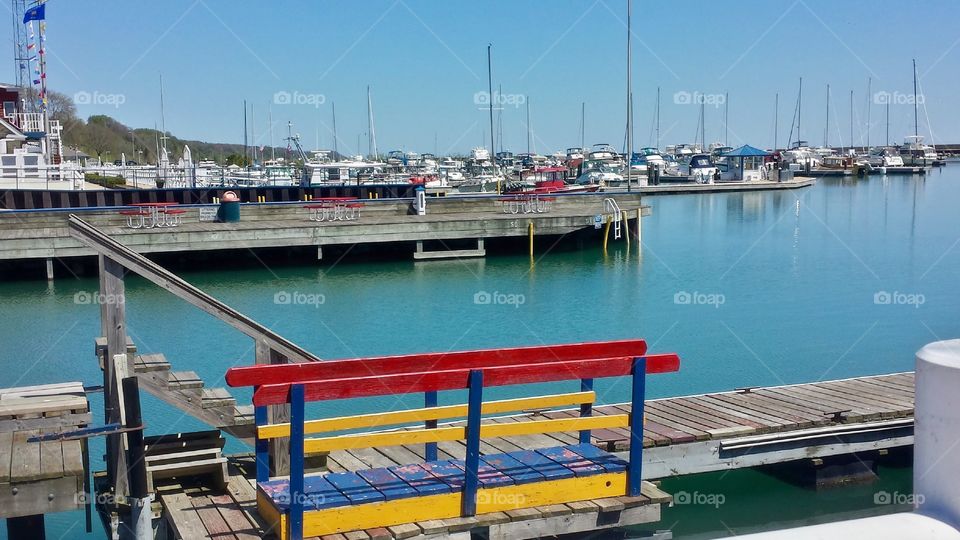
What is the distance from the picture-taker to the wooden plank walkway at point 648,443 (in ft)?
20.9

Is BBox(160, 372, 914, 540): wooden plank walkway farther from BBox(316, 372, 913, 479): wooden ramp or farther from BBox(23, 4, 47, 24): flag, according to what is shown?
BBox(23, 4, 47, 24): flag

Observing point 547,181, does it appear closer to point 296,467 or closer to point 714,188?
point 714,188

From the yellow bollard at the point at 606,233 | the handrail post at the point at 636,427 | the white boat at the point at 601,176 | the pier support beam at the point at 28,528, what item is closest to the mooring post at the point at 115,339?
the pier support beam at the point at 28,528

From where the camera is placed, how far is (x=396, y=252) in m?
34.6

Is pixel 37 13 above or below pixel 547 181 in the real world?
above

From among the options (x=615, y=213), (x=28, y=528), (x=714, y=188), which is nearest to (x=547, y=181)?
(x=714, y=188)

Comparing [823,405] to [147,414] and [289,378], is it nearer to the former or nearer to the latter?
[289,378]

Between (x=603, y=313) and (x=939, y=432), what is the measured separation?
20.8 m

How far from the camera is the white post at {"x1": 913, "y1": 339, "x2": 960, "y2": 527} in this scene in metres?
2.90

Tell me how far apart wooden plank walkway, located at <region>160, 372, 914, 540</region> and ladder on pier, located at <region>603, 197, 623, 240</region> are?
985 inches

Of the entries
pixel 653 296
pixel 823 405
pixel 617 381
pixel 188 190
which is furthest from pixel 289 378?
pixel 188 190

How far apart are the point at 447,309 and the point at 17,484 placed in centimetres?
1792

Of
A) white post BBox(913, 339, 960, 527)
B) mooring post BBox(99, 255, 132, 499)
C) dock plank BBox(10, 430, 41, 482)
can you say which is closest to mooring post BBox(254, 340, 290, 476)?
mooring post BBox(99, 255, 132, 499)

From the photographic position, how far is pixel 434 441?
6289mm
